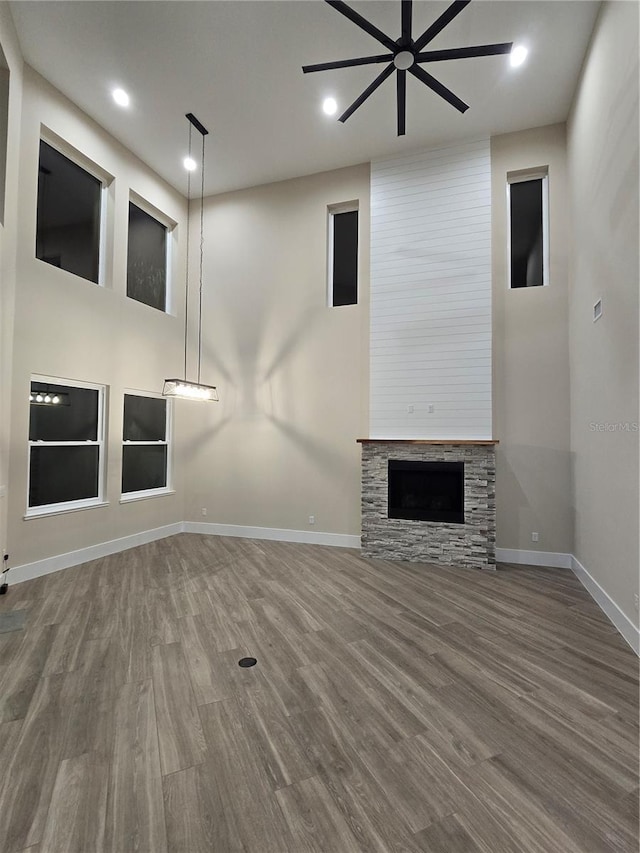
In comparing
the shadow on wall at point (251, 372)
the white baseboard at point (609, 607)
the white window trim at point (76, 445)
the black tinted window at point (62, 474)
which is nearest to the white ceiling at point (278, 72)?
the shadow on wall at point (251, 372)

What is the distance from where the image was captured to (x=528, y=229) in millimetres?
5641

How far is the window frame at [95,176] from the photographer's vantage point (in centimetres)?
490

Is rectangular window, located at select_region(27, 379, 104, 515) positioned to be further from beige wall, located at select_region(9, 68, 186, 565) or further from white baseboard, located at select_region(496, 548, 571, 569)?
white baseboard, located at select_region(496, 548, 571, 569)

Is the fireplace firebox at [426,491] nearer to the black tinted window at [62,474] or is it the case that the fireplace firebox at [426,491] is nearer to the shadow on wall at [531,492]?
the shadow on wall at [531,492]

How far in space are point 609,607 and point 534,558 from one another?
168 centimetres

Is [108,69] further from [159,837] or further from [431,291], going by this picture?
[159,837]

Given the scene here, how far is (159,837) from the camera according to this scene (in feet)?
5.14

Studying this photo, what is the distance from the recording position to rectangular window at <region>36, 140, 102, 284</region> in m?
4.84

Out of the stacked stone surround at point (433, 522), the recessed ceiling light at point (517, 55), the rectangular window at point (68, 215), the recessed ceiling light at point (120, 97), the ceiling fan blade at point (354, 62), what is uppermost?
the recessed ceiling light at point (120, 97)

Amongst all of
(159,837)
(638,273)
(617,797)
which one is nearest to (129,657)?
(159,837)

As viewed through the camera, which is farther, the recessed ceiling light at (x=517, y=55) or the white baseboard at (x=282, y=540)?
the recessed ceiling light at (x=517, y=55)

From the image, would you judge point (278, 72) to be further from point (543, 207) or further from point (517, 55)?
point (543, 207)

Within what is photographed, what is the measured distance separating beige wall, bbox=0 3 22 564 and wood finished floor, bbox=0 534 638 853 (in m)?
1.22

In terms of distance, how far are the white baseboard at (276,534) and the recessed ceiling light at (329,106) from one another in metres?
5.29
